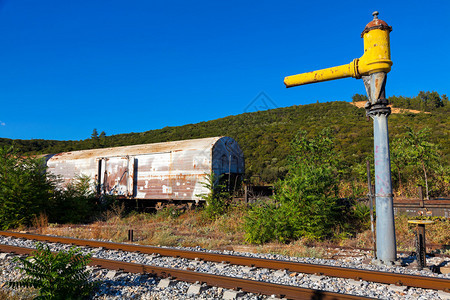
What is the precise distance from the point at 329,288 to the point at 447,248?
15.9 ft

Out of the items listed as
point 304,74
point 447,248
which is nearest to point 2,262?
point 304,74

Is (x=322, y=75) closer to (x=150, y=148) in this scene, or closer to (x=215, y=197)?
(x=215, y=197)

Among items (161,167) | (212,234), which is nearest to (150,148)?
(161,167)

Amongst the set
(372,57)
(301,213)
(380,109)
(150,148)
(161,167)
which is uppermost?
(372,57)

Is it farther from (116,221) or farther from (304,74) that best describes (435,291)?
(116,221)

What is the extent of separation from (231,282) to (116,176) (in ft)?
44.6

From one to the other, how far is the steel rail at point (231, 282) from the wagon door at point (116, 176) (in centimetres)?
1036

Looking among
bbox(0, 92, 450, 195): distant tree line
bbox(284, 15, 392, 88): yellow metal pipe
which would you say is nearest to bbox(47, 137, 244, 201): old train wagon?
bbox(0, 92, 450, 195): distant tree line

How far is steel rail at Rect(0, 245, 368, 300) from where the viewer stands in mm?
4340

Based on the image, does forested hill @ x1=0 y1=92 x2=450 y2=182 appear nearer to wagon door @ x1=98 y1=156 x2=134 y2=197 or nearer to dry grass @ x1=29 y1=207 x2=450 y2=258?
wagon door @ x1=98 y1=156 x2=134 y2=197

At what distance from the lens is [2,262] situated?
699 cm

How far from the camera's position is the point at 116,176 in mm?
17141

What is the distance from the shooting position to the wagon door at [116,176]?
16.6 metres

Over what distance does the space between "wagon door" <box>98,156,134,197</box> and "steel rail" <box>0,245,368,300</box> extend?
34.0 ft
